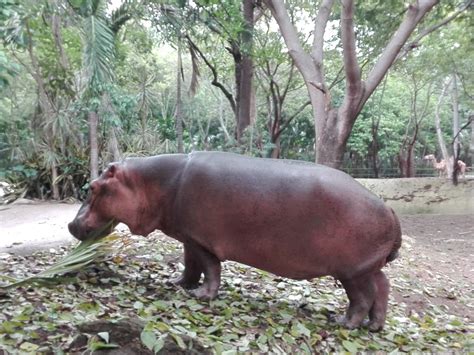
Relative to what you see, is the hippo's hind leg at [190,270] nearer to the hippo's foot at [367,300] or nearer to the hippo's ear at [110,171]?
the hippo's ear at [110,171]

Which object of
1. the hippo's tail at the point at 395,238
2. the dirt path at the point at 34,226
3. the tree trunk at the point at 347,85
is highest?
the tree trunk at the point at 347,85

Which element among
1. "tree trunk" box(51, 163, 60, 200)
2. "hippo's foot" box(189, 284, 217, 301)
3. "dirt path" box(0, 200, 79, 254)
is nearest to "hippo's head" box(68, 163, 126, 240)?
"hippo's foot" box(189, 284, 217, 301)

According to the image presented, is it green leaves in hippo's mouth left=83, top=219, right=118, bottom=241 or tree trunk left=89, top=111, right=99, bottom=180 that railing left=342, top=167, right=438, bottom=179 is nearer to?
tree trunk left=89, top=111, right=99, bottom=180

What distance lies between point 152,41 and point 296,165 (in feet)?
33.3

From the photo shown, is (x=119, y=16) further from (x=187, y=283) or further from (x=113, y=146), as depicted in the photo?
(x=187, y=283)

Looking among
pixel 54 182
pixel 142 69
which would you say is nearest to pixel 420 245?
pixel 54 182

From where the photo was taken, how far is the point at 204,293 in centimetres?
315

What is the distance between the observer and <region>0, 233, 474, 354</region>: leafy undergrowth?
2.28 m

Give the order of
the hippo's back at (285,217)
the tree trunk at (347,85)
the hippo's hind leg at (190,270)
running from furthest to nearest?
1. the tree trunk at (347,85)
2. the hippo's hind leg at (190,270)
3. the hippo's back at (285,217)

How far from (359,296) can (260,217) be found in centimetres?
77

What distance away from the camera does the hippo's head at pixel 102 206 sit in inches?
124

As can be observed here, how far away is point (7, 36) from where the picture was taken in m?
5.70

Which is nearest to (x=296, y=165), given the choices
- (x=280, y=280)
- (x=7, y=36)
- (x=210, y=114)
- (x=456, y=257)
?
(x=280, y=280)

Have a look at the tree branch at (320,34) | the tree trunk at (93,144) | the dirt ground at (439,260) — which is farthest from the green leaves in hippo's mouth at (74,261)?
the tree trunk at (93,144)
